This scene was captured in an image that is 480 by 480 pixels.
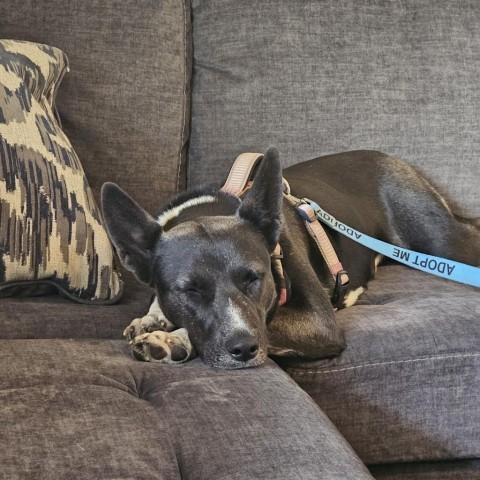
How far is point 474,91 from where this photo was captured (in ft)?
9.48

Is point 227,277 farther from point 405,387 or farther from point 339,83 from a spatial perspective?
point 339,83

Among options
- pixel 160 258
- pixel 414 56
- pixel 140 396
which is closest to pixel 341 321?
pixel 160 258

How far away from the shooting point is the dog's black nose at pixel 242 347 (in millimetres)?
1702

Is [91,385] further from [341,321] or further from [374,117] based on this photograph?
[374,117]

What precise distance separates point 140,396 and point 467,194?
174cm

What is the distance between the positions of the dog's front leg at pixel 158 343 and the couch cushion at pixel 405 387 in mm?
255

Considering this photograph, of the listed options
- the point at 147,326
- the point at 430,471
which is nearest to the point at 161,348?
the point at 147,326

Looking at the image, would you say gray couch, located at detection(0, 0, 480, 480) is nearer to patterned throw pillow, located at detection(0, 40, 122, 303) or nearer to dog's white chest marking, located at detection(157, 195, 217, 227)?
patterned throw pillow, located at detection(0, 40, 122, 303)

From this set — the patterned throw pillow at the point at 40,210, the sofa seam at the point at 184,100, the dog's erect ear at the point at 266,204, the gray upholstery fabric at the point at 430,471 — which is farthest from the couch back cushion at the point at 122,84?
the gray upholstery fabric at the point at 430,471

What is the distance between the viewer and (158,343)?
175cm

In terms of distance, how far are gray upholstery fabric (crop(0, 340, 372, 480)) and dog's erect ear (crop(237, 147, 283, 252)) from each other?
1.53 feet

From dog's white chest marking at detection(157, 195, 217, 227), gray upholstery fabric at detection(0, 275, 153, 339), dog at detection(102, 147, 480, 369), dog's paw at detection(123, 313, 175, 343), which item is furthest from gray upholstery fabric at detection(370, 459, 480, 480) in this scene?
dog's white chest marking at detection(157, 195, 217, 227)

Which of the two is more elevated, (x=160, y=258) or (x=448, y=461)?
(x=160, y=258)

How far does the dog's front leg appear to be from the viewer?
174 centimetres
